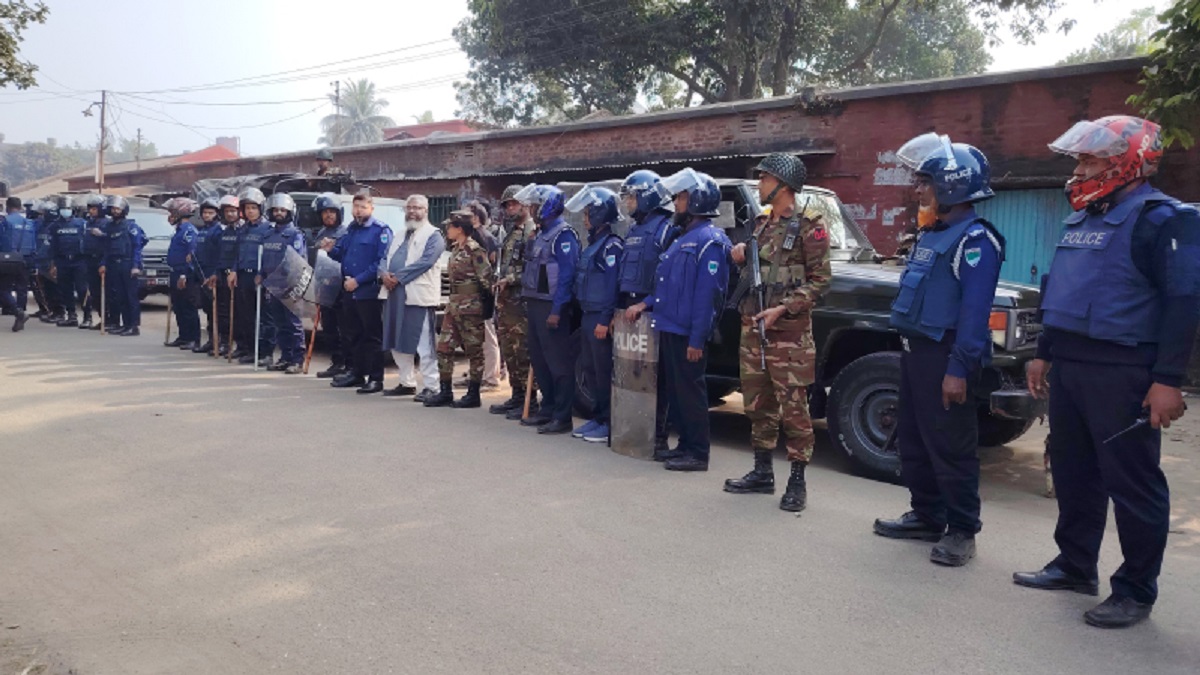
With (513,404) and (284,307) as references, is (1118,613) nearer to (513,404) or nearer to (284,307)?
(513,404)

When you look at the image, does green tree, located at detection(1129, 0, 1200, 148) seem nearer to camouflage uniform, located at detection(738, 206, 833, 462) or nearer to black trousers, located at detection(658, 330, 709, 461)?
camouflage uniform, located at detection(738, 206, 833, 462)

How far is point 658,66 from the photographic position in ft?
91.5

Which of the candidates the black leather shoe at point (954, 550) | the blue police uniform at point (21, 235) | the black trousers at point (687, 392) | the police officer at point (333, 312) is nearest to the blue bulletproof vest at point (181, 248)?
the police officer at point (333, 312)

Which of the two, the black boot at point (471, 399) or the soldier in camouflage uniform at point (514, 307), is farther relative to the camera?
the black boot at point (471, 399)

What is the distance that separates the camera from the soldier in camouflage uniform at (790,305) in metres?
5.54

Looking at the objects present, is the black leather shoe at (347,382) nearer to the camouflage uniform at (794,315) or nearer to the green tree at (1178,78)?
the camouflage uniform at (794,315)

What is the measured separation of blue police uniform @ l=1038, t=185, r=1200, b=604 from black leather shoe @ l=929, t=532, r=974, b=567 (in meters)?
0.73

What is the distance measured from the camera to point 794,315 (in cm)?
560

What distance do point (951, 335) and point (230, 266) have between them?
9448 millimetres

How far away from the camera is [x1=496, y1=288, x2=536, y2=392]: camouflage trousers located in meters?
8.30

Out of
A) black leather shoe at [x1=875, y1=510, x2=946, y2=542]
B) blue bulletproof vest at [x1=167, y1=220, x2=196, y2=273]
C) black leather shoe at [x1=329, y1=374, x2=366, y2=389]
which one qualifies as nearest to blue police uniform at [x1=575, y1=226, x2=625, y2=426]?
black leather shoe at [x1=875, y1=510, x2=946, y2=542]

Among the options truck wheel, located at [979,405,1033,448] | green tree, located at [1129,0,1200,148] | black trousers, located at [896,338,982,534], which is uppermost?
green tree, located at [1129,0,1200,148]

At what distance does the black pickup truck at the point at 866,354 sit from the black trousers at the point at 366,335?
373 centimetres

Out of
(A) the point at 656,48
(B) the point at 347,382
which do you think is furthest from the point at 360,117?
(B) the point at 347,382
